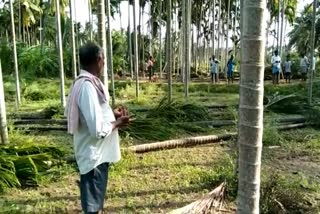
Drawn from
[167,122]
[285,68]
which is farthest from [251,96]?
[285,68]

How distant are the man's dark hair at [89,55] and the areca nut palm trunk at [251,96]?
1169mm

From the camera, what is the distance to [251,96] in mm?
2459

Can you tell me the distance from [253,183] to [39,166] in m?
3.74

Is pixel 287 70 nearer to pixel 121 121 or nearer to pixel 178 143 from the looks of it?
pixel 178 143

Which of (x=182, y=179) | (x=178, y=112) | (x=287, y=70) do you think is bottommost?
(x=182, y=179)

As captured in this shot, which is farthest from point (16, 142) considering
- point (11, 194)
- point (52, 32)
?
point (52, 32)

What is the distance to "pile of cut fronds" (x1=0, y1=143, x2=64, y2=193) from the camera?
5270 millimetres

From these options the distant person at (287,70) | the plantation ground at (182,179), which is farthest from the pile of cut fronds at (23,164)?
the distant person at (287,70)

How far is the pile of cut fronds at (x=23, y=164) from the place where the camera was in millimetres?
5270

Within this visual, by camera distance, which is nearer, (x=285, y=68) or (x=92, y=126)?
(x=92, y=126)

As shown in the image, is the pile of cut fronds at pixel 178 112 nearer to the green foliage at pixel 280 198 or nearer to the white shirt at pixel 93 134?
the green foliage at pixel 280 198

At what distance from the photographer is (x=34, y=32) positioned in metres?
39.8

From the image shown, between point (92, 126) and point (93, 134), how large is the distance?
2.4 inches

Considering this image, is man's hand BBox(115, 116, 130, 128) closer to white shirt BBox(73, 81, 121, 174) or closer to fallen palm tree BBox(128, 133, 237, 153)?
white shirt BBox(73, 81, 121, 174)
